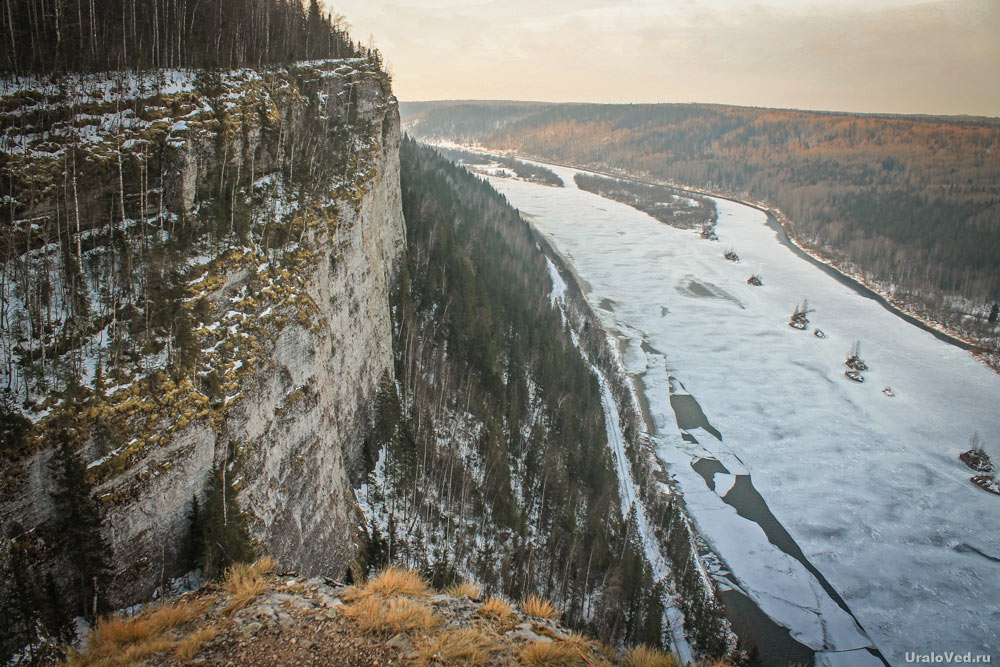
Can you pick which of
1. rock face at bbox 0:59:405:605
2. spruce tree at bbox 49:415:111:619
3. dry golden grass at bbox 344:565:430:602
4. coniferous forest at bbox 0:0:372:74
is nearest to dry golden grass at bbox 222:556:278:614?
rock face at bbox 0:59:405:605

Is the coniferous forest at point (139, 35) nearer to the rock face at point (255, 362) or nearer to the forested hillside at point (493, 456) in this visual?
the rock face at point (255, 362)

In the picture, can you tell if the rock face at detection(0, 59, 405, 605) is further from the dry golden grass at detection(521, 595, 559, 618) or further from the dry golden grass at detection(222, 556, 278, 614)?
the dry golden grass at detection(521, 595, 559, 618)

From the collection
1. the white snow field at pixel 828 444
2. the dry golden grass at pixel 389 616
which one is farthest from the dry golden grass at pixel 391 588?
the white snow field at pixel 828 444

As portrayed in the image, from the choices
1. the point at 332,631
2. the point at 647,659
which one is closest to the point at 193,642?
the point at 332,631

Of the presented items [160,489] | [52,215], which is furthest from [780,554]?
[52,215]

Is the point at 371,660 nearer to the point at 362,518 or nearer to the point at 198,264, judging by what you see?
the point at 198,264
